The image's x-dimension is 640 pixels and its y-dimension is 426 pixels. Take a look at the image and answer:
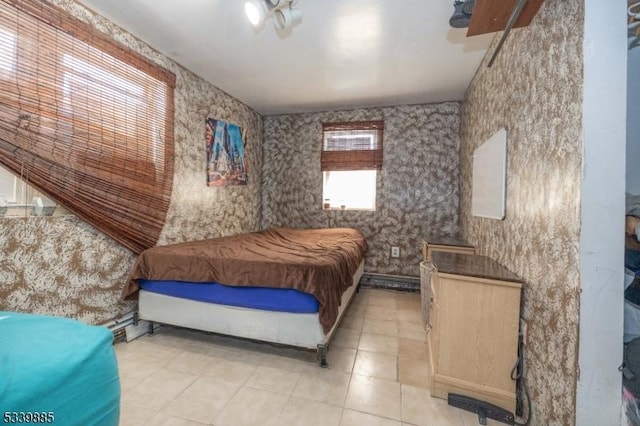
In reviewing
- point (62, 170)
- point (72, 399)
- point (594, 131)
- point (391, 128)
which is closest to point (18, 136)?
point (62, 170)

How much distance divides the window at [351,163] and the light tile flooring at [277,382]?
2.00 m

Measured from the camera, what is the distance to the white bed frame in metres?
1.83

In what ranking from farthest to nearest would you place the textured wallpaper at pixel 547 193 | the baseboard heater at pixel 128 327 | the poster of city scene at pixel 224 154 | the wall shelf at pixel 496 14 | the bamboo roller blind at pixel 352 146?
the bamboo roller blind at pixel 352 146 → the poster of city scene at pixel 224 154 → the baseboard heater at pixel 128 327 → the wall shelf at pixel 496 14 → the textured wallpaper at pixel 547 193

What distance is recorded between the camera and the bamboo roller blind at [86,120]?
1537 mm

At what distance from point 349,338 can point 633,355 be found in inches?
66.4

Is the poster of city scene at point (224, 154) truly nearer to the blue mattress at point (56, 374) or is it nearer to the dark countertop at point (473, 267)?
the blue mattress at point (56, 374)

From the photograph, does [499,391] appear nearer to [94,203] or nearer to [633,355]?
[633,355]

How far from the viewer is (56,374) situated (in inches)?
28.9

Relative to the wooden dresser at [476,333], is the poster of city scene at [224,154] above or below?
above

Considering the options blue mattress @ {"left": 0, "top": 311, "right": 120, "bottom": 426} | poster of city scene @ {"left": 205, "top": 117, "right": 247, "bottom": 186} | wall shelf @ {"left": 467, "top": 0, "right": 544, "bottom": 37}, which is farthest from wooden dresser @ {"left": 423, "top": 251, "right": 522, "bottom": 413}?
poster of city scene @ {"left": 205, "top": 117, "right": 247, "bottom": 186}

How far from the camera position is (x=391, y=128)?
3.70 metres

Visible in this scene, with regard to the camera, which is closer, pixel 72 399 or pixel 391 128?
pixel 72 399

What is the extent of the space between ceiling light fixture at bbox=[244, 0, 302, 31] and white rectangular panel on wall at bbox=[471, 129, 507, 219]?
1.61 metres

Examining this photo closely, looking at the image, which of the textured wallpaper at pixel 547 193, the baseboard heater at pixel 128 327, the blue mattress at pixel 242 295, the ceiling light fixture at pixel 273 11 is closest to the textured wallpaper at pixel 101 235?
the baseboard heater at pixel 128 327
